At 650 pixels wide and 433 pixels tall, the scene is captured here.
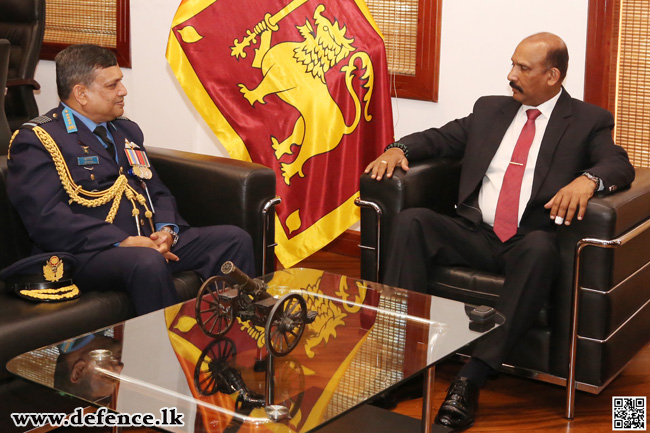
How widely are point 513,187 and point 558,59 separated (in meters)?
0.53

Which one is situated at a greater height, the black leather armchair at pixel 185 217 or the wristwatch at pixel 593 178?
the wristwatch at pixel 593 178

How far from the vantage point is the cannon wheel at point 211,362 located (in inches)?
78.9

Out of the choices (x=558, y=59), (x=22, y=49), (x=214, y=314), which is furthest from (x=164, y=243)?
(x=22, y=49)

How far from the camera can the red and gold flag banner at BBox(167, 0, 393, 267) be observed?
381 centimetres

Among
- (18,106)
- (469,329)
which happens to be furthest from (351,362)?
(18,106)

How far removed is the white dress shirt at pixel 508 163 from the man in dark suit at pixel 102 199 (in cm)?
93

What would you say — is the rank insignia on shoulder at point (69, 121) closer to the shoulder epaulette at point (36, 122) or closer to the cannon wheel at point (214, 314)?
the shoulder epaulette at point (36, 122)

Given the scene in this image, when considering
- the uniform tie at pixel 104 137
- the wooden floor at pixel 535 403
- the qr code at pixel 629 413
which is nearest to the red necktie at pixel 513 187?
the wooden floor at pixel 535 403

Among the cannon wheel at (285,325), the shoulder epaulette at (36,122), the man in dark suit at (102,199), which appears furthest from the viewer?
the shoulder epaulette at (36,122)

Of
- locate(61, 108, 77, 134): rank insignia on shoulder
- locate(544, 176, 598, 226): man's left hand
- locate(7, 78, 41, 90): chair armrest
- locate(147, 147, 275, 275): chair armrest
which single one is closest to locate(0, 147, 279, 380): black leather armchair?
locate(147, 147, 275, 275): chair armrest

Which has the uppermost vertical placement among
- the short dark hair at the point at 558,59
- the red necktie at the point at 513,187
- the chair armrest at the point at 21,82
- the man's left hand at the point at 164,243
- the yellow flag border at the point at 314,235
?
the short dark hair at the point at 558,59

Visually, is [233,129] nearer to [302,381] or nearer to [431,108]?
[431,108]

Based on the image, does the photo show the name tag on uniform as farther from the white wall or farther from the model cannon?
the white wall

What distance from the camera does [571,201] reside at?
9.18 ft
